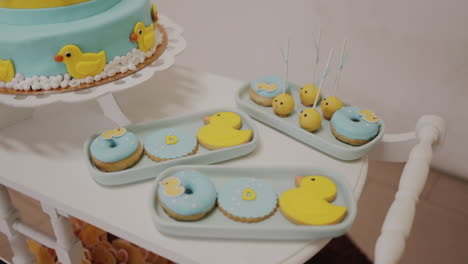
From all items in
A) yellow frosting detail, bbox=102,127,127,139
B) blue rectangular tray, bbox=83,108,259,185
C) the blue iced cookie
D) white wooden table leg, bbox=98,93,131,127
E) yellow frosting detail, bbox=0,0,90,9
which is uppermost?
yellow frosting detail, bbox=0,0,90,9

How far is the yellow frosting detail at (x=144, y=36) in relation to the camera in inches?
31.9

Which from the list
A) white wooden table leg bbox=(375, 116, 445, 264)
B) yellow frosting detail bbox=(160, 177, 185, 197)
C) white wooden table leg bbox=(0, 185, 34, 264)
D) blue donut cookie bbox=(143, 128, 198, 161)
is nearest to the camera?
white wooden table leg bbox=(375, 116, 445, 264)

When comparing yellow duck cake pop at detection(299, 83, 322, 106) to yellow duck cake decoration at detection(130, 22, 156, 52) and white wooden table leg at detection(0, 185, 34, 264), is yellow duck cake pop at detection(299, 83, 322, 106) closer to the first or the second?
yellow duck cake decoration at detection(130, 22, 156, 52)

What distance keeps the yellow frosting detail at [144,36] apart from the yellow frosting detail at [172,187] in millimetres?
282

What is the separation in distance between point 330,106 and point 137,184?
0.39 metres

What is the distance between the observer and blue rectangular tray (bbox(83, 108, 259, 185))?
73cm

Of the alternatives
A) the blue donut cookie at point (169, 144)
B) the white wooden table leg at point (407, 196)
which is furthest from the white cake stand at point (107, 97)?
the white wooden table leg at point (407, 196)

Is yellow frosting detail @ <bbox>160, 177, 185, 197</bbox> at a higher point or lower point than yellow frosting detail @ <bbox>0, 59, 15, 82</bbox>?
lower

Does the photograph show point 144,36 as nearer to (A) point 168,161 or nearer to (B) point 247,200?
(A) point 168,161

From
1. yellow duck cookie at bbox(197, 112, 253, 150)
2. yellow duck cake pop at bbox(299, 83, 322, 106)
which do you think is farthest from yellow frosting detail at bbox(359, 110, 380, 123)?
yellow duck cookie at bbox(197, 112, 253, 150)

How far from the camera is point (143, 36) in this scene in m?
0.83

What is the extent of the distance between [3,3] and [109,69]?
0.66 feet

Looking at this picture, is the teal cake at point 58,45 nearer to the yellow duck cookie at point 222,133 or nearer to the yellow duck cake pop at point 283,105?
the yellow duck cookie at point 222,133

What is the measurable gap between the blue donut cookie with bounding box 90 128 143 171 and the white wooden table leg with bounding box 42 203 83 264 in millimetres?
130
